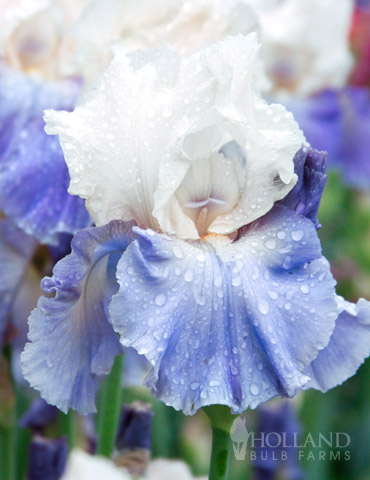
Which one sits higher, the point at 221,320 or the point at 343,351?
the point at 221,320

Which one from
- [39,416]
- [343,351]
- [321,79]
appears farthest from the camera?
[321,79]

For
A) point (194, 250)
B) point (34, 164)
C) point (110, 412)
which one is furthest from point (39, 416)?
point (194, 250)

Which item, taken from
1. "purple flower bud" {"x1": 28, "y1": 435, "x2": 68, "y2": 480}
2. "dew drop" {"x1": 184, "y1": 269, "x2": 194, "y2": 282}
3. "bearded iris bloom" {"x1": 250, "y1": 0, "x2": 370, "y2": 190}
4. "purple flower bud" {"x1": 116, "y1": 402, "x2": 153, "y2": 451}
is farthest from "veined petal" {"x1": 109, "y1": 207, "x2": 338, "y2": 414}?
"bearded iris bloom" {"x1": 250, "y1": 0, "x2": 370, "y2": 190}

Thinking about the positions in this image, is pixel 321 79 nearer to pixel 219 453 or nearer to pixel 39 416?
pixel 39 416

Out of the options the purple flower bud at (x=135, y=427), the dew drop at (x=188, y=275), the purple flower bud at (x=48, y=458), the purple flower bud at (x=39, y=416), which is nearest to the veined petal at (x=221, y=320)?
the dew drop at (x=188, y=275)

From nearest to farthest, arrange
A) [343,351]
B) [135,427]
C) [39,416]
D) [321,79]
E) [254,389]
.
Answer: [254,389]
[343,351]
[135,427]
[39,416]
[321,79]

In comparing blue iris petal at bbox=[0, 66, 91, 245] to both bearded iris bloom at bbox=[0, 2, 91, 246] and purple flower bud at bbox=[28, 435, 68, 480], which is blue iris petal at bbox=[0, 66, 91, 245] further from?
purple flower bud at bbox=[28, 435, 68, 480]
